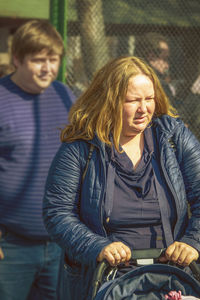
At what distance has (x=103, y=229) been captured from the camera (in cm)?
248

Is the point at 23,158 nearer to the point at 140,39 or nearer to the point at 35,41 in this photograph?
the point at 35,41

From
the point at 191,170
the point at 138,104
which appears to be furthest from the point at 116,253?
the point at 138,104

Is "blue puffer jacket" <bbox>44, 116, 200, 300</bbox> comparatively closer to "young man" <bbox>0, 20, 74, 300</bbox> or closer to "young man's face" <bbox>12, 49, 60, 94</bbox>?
"young man" <bbox>0, 20, 74, 300</bbox>

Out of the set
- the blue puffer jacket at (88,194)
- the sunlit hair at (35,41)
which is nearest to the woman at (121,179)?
the blue puffer jacket at (88,194)

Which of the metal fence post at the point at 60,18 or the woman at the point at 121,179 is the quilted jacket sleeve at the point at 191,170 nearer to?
the woman at the point at 121,179

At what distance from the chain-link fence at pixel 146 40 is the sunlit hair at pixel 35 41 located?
2.24 ft

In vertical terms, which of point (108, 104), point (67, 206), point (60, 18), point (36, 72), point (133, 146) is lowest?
point (67, 206)

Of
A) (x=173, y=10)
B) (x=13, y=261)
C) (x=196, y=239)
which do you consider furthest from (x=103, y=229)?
(x=173, y=10)

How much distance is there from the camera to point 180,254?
234 cm

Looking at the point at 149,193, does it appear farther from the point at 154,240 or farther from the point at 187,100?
the point at 187,100

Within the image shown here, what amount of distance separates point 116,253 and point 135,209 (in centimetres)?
27

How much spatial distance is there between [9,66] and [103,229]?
2308 millimetres

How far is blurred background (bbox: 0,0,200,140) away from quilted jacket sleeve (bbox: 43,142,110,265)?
177cm

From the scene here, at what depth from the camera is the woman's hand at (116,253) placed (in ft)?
7.47
